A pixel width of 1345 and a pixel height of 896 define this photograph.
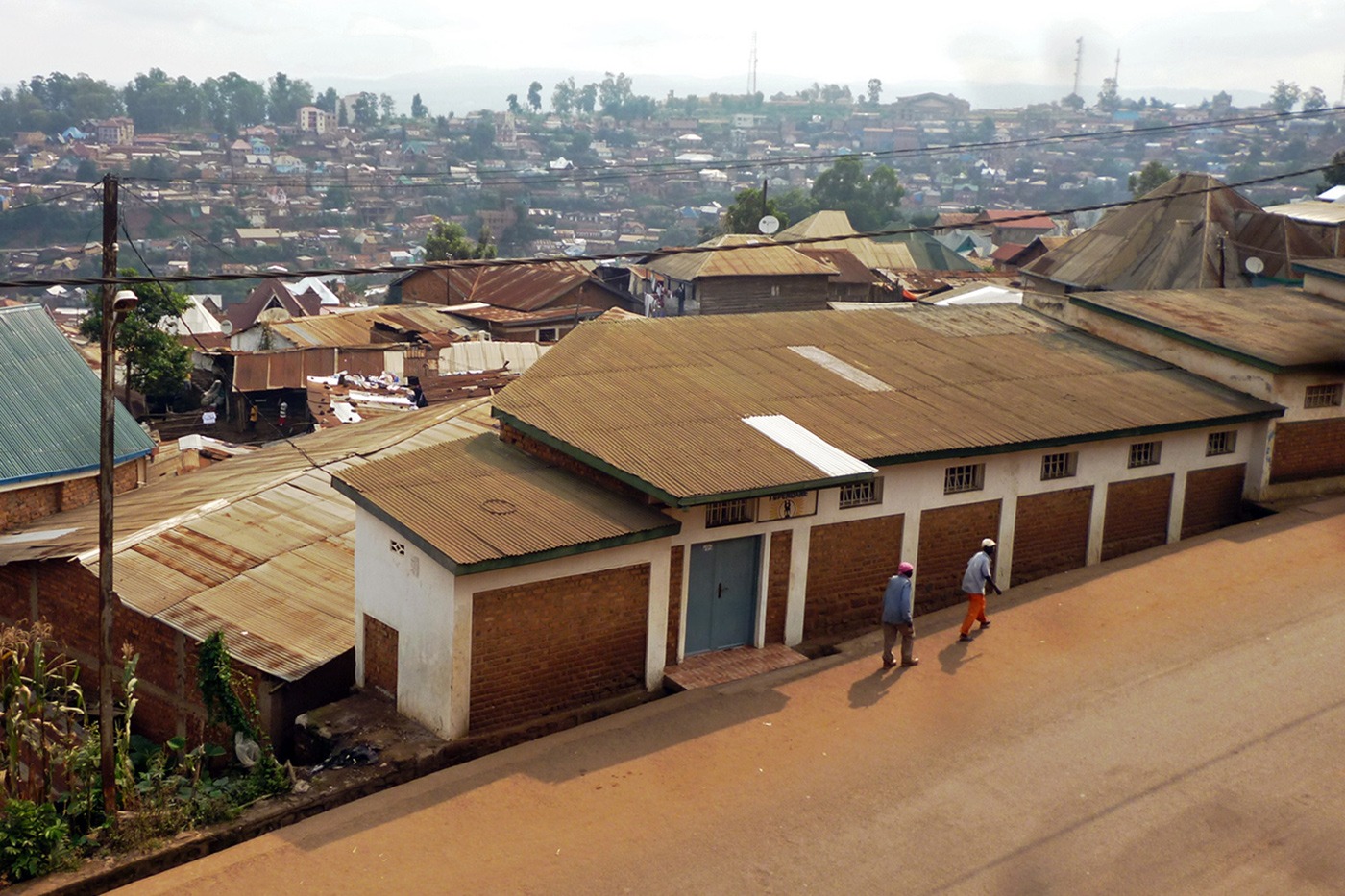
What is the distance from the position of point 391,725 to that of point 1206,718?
7650mm

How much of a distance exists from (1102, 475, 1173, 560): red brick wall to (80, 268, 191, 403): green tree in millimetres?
23411

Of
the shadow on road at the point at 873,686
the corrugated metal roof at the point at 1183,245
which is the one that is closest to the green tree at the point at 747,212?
the corrugated metal roof at the point at 1183,245

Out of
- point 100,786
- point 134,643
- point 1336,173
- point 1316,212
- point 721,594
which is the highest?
point 1336,173

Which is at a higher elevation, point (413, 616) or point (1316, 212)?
point (1316, 212)

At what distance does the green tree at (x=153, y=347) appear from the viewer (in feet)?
107

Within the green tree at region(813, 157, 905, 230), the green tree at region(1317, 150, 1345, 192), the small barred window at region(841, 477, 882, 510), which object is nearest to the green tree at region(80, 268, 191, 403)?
the small barred window at region(841, 477, 882, 510)

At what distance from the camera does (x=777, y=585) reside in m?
14.5

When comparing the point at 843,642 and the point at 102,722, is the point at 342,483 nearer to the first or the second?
the point at 102,722

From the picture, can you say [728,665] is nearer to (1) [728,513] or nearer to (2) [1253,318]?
(1) [728,513]

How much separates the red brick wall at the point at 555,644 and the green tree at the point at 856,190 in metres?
103

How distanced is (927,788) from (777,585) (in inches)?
141

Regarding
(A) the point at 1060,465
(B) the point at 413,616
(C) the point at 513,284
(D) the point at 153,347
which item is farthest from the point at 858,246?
(B) the point at 413,616

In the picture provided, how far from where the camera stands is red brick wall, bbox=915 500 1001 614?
15.7 metres

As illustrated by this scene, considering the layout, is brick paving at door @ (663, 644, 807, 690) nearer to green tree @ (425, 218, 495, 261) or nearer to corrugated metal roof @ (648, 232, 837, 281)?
corrugated metal roof @ (648, 232, 837, 281)
